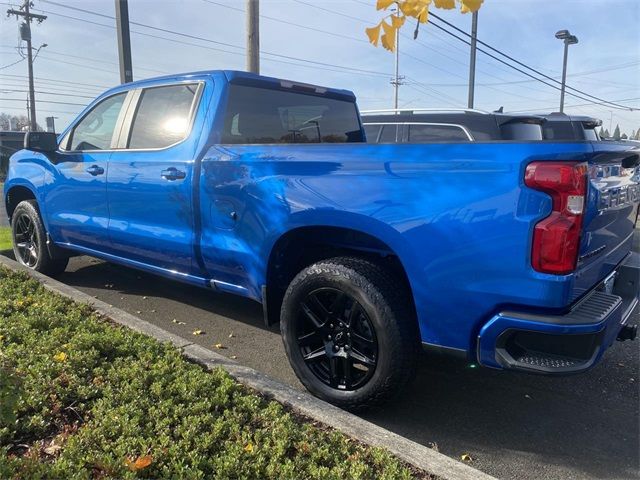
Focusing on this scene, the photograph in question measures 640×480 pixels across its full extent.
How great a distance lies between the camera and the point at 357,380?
9.73ft

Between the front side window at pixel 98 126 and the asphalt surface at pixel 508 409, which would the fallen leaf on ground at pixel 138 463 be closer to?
the asphalt surface at pixel 508 409

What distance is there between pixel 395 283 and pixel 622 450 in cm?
142

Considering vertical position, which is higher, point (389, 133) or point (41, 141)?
point (389, 133)

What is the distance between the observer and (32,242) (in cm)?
556

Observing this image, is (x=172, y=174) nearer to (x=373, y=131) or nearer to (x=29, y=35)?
(x=373, y=131)

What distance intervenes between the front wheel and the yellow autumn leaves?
1.22m

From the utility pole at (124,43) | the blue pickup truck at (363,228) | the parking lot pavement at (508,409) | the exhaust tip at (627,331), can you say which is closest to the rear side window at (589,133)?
the parking lot pavement at (508,409)

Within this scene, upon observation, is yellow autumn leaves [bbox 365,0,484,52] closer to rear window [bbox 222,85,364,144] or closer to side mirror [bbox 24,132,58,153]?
rear window [bbox 222,85,364,144]

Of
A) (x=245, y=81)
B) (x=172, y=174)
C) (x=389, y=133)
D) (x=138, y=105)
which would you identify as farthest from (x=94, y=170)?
(x=389, y=133)

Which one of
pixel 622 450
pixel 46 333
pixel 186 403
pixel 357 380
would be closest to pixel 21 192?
pixel 46 333

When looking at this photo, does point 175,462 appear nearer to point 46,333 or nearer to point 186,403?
point 186,403

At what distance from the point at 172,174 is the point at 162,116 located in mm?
683

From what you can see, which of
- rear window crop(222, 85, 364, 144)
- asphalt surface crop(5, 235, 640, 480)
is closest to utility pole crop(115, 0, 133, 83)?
rear window crop(222, 85, 364, 144)

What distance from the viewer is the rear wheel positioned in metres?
5.35
